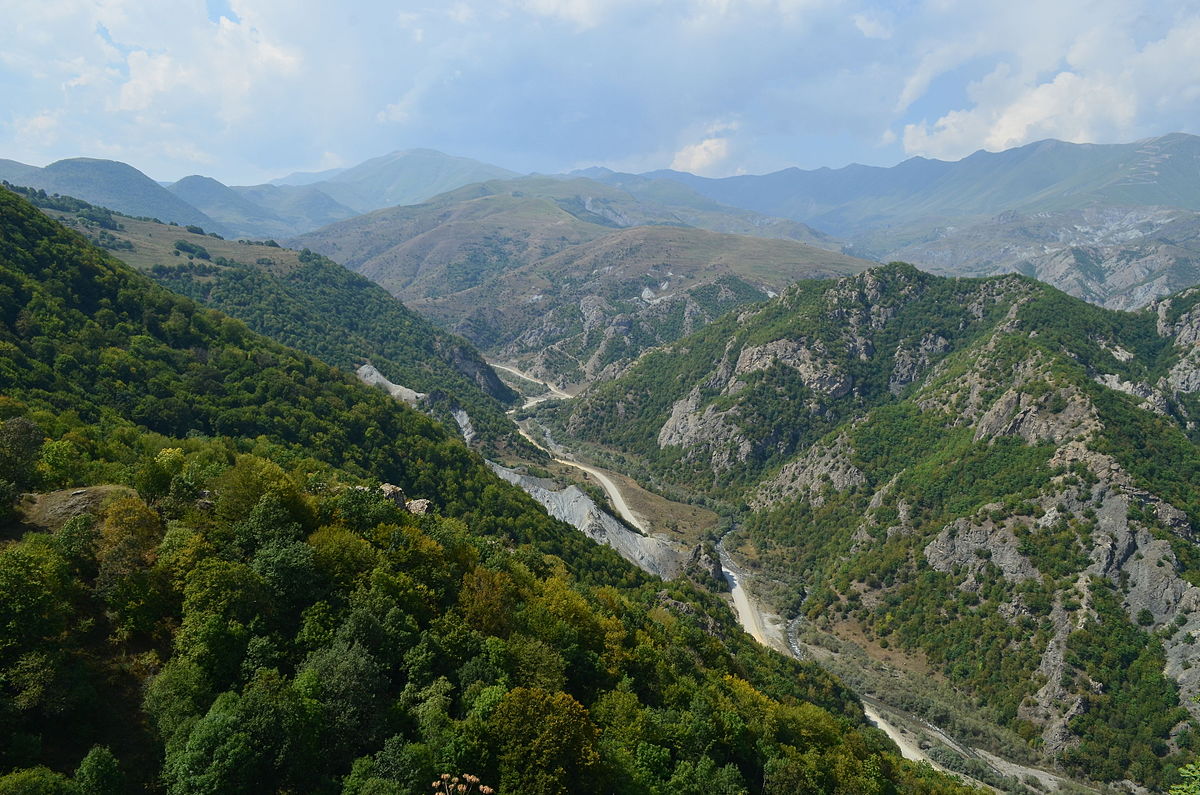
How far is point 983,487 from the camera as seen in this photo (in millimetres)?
103875

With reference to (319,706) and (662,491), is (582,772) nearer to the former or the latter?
(319,706)

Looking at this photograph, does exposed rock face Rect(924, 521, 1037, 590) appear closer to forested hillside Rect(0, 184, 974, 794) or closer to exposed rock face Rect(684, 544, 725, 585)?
exposed rock face Rect(684, 544, 725, 585)

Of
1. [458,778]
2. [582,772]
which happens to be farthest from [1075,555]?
[458,778]

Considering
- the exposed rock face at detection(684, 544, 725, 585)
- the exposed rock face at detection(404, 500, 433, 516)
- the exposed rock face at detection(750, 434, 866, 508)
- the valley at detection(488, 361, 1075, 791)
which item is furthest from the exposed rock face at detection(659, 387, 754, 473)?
the exposed rock face at detection(404, 500, 433, 516)

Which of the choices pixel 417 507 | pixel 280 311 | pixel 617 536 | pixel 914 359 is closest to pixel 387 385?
pixel 280 311

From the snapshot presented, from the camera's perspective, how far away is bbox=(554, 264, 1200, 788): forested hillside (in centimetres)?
7550

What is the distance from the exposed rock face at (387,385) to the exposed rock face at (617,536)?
2052 inches

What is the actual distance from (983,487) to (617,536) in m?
66.4

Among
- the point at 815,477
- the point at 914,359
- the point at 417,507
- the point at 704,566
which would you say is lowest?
the point at 704,566

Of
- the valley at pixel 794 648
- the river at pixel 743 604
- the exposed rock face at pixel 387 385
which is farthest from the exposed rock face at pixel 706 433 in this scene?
the exposed rock face at pixel 387 385

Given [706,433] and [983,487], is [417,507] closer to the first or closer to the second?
[983,487]

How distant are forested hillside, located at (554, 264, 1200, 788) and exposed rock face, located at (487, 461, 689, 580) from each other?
61.7ft

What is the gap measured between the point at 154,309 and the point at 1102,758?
135 metres

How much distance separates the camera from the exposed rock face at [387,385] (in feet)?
502
